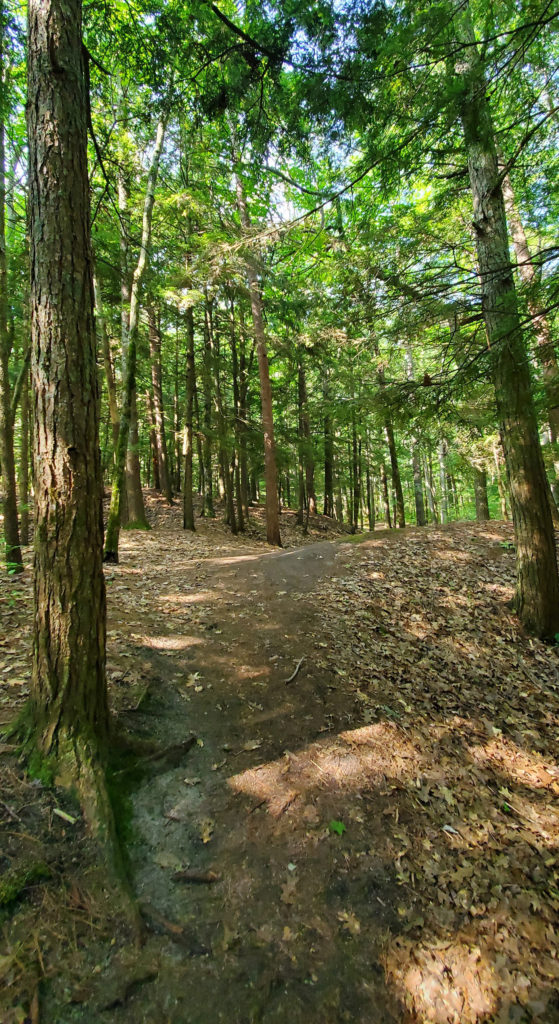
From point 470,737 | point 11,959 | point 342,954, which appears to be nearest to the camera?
point 11,959

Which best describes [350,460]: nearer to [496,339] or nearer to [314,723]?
[496,339]

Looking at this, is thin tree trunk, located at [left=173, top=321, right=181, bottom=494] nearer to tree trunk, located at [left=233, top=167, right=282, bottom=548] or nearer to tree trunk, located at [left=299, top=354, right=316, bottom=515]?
tree trunk, located at [left=233, top=167, right=282, bottom=548]

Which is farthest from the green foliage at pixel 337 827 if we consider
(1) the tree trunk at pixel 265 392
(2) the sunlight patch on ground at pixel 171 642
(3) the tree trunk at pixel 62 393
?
(1) the tree trunk at pixel 265 392

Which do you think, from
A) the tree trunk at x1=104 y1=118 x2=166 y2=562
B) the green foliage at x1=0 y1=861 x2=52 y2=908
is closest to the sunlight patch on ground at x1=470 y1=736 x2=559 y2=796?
the green foliage at x1=0 y1=861 x2=52 y2=908

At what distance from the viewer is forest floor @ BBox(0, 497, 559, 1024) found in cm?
217

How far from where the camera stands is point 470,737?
427 centimetres

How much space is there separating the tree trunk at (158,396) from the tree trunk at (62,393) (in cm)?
1068

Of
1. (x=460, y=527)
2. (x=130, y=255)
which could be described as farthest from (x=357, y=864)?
(x=130, y=255)

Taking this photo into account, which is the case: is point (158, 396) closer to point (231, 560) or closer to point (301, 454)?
point (301, 454)

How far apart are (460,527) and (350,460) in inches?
375

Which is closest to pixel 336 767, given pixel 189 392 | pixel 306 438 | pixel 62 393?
pixel 62 393

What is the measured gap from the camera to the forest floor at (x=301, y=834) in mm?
2174

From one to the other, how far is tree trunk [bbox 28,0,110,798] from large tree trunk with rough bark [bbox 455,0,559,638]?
15.2ft

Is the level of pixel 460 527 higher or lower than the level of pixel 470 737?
higher
